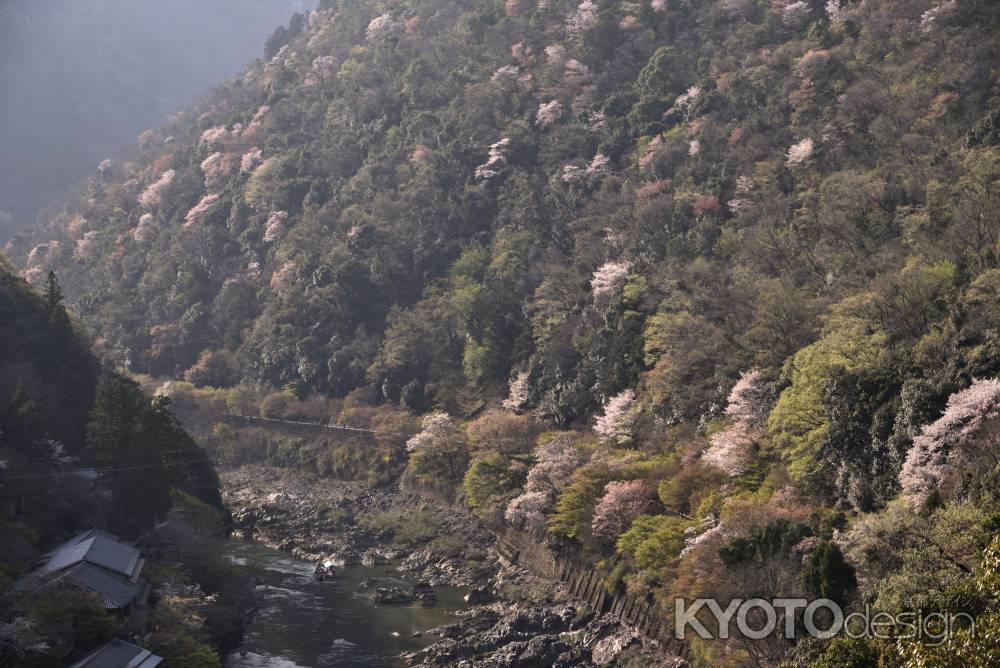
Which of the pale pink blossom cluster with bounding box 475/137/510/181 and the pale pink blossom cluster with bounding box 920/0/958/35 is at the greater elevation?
the pale pink blossom cluster with bounding box 920/0/958/35

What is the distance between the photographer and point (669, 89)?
78.1 metres

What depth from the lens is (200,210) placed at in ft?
321

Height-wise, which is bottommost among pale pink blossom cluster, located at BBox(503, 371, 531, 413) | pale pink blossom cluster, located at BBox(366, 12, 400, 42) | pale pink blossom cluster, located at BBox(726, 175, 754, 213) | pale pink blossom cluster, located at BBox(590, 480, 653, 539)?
pale pink blossom cluster, located at BBox(590, 480, 653, 539)

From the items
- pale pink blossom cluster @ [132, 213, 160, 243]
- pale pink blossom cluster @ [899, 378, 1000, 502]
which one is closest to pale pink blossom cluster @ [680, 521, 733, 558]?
pale pink blossom cluster @ [899, 378, 1000, 502]

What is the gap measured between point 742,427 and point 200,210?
74688mm

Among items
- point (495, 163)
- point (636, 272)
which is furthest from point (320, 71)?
point (636, 272)

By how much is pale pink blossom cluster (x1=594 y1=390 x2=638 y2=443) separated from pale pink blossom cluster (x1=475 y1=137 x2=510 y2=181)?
35230mm

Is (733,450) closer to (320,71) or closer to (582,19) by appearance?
(582,19)

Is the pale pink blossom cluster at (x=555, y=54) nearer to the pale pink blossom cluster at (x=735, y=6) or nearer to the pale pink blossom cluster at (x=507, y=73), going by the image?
the pale pink blossom cluster at (x=507, y=73)

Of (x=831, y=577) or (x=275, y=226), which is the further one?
(x=275, y=226)

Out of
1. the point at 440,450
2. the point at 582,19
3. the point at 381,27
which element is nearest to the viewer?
the point at 440,450

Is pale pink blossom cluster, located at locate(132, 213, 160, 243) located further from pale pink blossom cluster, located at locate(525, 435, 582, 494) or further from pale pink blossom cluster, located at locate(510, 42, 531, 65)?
pale pink blossom cluster, located at locate(525, 435, 582, 494)

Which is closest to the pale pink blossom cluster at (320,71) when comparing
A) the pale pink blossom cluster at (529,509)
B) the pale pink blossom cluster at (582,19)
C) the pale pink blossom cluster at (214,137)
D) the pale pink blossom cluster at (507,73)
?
the pale pink blossom cluster at (214,137)

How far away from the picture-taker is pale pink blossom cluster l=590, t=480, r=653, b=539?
39.6m
